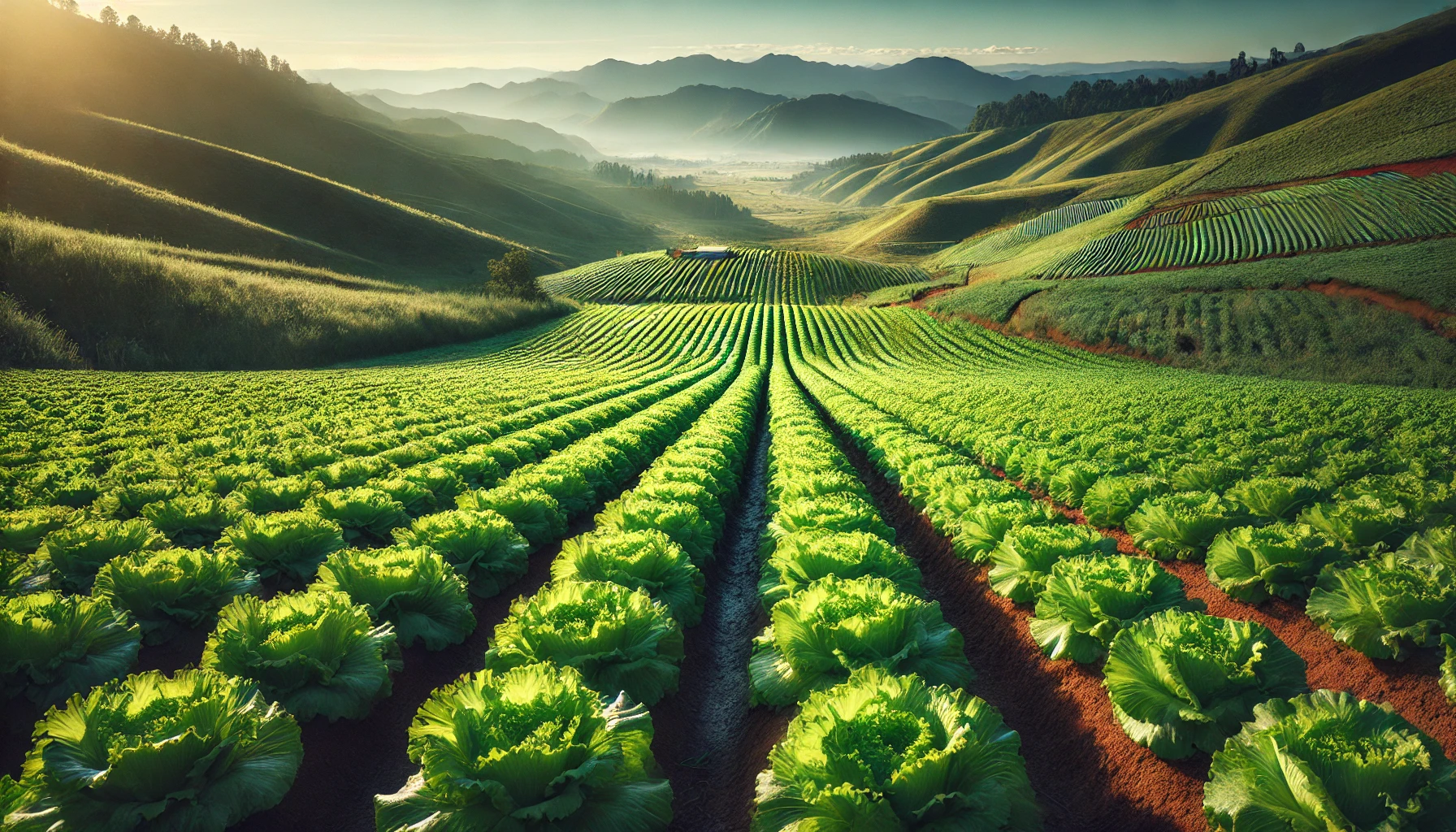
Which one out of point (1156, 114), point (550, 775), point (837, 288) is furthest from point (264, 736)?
point (1156, 114)

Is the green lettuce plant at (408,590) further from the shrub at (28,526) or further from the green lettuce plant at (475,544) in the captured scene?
the shrub at (28,526)

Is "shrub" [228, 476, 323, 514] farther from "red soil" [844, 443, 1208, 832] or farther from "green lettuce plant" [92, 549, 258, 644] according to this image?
"red soil" [844, 443, 1208, 832]

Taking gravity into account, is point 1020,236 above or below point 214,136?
below

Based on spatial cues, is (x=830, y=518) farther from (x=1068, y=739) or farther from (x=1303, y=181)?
(x=1303, y=181)

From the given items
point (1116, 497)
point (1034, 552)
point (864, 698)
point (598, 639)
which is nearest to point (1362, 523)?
point (1116, 497)

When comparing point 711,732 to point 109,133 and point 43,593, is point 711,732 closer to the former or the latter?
point 43,593

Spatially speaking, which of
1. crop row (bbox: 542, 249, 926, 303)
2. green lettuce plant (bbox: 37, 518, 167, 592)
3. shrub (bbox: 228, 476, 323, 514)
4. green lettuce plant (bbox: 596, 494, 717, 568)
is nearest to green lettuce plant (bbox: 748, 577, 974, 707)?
green lettuce plant (bbox: 596, 494, 717, 568)
